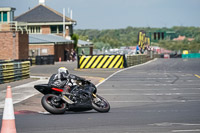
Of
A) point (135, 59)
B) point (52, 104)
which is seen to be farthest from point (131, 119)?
point (135, 59)

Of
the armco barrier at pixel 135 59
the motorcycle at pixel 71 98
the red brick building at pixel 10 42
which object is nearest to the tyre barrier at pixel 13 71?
the motorcycle at pixel 71 98

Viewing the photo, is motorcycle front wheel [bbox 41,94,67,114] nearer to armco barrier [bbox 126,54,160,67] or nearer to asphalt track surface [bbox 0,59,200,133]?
asphalt track surface [bbox 0,59,200,133]

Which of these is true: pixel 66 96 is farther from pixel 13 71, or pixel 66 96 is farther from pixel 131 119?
pixel 13 71

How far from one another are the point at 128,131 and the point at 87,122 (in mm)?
1784

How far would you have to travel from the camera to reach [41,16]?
3644 inches

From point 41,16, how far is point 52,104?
265ft

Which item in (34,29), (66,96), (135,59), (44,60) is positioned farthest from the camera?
(34,29)

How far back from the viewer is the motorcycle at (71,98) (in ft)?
42.4

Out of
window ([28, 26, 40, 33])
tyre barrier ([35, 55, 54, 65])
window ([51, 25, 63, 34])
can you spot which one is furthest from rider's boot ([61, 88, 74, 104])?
window ([28, 26, 40, 33])

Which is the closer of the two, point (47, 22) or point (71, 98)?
point (71, 98)

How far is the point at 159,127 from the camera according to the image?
10484mm

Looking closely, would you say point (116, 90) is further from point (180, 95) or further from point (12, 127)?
point (12, 127)

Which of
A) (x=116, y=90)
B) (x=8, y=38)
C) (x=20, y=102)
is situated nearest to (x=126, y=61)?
(x=8, y=38)

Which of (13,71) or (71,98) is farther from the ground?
(71,98)
